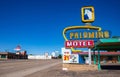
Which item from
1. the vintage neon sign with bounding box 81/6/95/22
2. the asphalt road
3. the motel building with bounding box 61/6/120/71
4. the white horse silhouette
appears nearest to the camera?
the asphalt road

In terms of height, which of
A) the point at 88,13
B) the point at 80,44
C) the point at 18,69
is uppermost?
the point at 88,13

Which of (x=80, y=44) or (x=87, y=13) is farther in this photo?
(x=87, y=13)

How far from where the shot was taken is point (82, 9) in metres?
48.1

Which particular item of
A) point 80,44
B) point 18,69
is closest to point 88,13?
point 80,44

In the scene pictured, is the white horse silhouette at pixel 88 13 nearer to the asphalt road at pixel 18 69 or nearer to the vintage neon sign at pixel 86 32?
the vintage neon sign at pixel 86 32

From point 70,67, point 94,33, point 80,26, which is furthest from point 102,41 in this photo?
point 80,26

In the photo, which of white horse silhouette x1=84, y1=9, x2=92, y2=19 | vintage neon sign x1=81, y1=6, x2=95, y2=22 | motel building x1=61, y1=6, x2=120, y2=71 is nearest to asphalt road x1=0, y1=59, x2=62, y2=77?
motel building x1=61, y1=6, x2=120, y2=71

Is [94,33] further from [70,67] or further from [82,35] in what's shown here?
[70,67]

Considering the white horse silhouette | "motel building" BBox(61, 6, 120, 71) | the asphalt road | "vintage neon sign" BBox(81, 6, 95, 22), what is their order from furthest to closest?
the white horse silhouette < "vintage neon sign" BBox(81, 6, 95, 22) < "motel building" BBox(61, 6, 120, 71) < the asphalt road

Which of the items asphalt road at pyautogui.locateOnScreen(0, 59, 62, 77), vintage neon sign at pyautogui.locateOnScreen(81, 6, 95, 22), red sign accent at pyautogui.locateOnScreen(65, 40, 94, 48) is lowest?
asphalt road at pyautogui.locateOnScreen(0, 59, 62, 77)

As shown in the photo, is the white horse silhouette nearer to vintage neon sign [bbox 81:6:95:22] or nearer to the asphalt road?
vintage neon sign [bbox 81:6:95:22]

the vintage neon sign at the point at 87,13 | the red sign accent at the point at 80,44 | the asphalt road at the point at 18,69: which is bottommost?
the asphalt road at the point at 18,69

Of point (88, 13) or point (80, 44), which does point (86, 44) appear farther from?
point (88, 13)

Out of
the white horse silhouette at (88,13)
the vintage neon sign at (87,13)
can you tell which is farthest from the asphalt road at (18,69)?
the white horse silhouette at (88,13)
